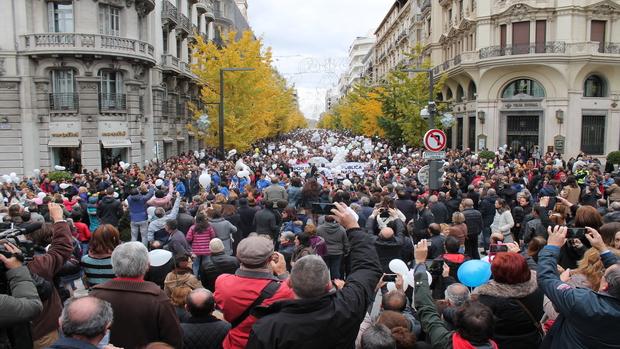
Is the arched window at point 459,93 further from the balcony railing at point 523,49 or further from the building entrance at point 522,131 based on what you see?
the balcony railing at point 523,49

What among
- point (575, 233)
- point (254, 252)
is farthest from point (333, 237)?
point (254, 252)

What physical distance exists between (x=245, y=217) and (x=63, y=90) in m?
19.6

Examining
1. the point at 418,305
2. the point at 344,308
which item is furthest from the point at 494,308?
the point at 344,308

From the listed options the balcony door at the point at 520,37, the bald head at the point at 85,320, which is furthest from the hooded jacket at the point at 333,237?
the balcony door at the point at 520,37

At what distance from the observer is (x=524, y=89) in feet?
110

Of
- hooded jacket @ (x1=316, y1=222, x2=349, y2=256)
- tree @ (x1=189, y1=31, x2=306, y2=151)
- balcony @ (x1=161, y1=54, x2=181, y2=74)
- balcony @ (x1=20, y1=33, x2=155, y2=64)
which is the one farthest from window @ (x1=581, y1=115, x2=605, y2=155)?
hooded jacket @ (x1=316, y1=222, x2=349, y2=256)

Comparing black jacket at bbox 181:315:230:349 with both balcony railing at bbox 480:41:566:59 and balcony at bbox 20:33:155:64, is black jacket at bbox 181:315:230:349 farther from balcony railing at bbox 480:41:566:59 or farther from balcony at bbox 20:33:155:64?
balcony railing at bbox 480:41:566:59

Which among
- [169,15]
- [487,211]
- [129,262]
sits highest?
[169,15]

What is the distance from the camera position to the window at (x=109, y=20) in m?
26.1

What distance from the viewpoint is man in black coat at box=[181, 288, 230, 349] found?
4043 millimetres

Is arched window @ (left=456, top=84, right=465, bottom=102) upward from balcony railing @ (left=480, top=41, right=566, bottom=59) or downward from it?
downward

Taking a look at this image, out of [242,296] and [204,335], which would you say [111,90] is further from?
[242,296]

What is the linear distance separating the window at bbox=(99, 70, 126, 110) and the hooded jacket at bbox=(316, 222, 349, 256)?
2126 cm

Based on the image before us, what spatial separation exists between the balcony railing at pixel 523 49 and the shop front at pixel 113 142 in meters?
22.6
